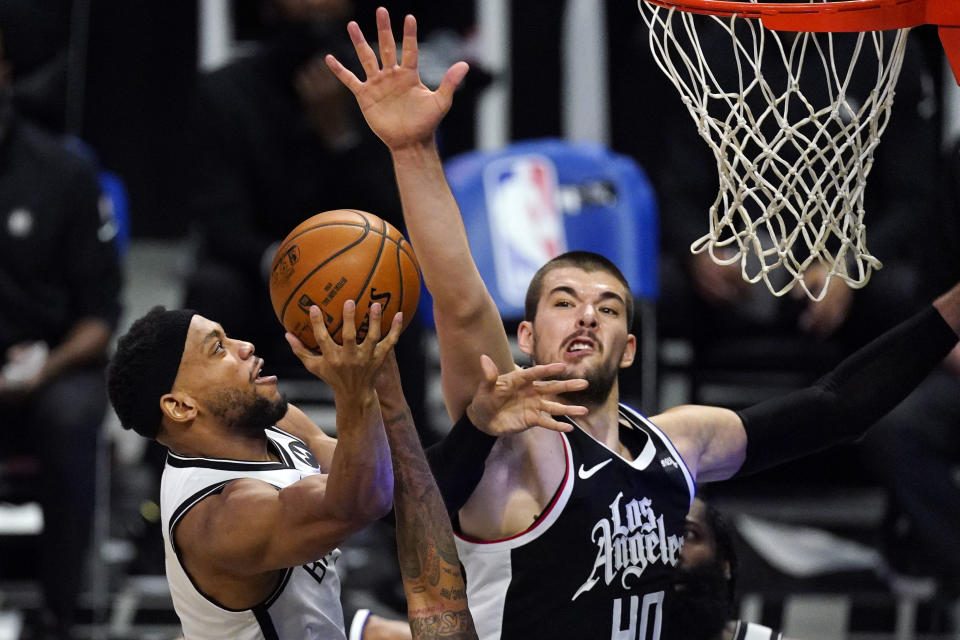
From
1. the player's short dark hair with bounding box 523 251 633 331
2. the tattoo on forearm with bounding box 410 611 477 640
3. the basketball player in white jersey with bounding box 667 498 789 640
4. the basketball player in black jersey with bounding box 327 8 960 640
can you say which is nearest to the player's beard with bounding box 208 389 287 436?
the basketball player in black jersey with bounding box 327 8 960 640

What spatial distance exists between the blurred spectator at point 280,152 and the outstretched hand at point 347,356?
3.06 metres

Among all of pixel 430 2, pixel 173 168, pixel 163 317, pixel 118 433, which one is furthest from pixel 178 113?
pixel 163 317

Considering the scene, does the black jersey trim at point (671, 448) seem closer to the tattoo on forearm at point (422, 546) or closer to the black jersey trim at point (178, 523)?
the tattoo on forearm at point (422, 546)

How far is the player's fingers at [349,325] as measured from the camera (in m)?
3.12

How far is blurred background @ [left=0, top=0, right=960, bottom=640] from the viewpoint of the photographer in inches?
228

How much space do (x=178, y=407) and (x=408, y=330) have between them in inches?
103

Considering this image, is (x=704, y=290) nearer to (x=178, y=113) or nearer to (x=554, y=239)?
(x=554, y=239)

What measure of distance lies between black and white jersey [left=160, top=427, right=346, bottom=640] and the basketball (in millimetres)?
458

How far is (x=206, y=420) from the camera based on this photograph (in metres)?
3.59

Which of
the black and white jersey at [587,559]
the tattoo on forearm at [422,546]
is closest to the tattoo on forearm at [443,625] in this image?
the tattoo on forearm at [422,546]

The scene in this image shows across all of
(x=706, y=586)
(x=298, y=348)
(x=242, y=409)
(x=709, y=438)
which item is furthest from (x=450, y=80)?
(x=706, y=586)

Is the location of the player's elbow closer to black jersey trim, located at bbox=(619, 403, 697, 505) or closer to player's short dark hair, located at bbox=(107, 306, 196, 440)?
player's short dark hair, located at bbox=(107, 306, 196, 440)

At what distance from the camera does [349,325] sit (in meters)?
3.13

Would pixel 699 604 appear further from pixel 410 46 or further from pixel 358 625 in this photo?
pixel 410 46
